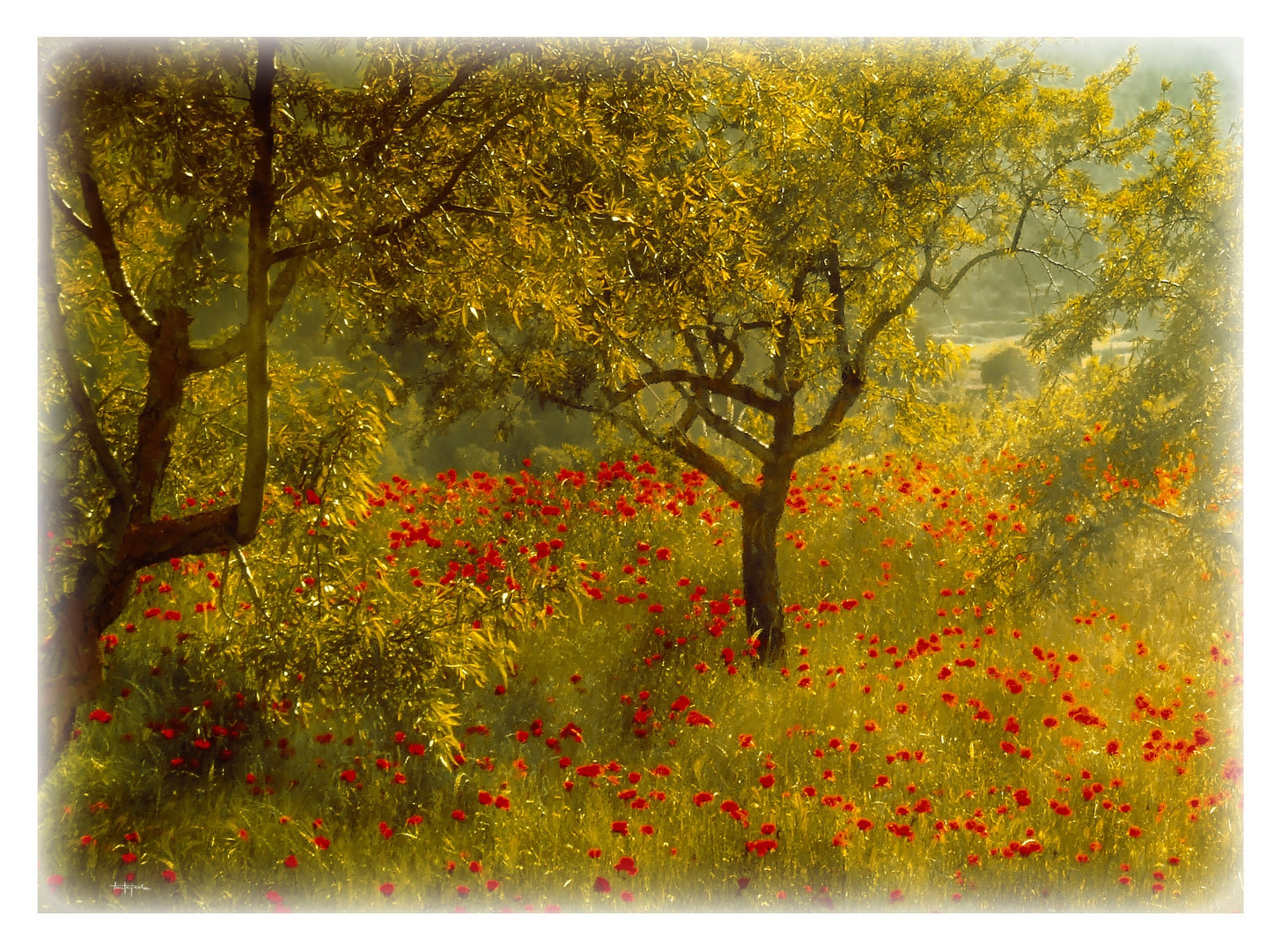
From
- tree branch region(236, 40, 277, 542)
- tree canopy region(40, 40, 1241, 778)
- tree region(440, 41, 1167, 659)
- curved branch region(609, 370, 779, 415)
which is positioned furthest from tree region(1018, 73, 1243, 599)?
tree branch region(236, 40, 277, 542)

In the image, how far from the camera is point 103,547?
3105 millimetres

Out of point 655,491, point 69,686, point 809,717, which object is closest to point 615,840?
point 809,717

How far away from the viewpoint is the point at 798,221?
515 centimetres

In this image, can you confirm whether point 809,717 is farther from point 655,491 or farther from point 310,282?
point 310,282

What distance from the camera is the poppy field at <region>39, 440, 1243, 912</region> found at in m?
3.30

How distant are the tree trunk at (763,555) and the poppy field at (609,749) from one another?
18 cm

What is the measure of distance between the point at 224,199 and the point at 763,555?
13.2 ft

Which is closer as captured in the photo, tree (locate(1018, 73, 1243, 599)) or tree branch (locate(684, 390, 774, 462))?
tree (locate(1018, 73, 1243, 599))

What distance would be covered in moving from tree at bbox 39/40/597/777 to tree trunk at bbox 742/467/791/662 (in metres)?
3.04
